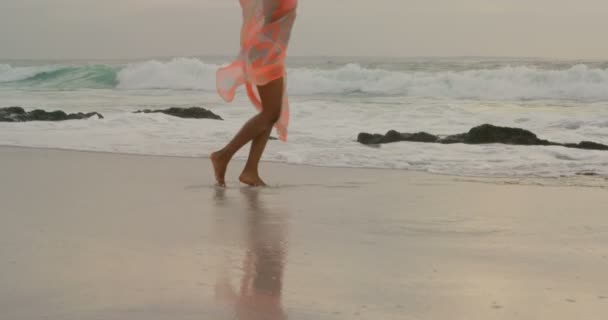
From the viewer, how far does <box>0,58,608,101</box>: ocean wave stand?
23.2m

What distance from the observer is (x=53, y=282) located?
124 inches

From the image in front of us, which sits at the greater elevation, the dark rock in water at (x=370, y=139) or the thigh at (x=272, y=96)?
the thigh at (x=272, y=96)

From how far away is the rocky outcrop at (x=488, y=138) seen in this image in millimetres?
9000

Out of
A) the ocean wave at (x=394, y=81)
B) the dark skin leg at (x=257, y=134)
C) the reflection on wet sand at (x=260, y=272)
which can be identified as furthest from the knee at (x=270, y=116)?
the ocean wave at (x=394, y=81)

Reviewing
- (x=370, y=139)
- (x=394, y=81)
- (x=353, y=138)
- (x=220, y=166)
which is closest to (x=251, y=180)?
A: (x=220, y=166)

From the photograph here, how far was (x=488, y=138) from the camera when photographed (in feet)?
30.2

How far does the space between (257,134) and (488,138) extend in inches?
143

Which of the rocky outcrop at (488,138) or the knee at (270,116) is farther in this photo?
the rocky outcrop at (488,138)

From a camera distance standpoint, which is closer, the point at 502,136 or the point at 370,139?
the point at 502,136

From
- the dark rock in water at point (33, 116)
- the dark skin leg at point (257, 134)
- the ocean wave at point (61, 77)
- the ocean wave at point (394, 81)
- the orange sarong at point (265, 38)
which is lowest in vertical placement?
the ocean wave at point (61, 77)

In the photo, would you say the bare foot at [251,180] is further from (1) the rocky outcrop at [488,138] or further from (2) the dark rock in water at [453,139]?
(2) the dark rock in water at [453,139]

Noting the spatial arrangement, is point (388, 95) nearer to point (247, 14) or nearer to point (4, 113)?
point (4, 113)

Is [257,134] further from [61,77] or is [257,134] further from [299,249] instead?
[61,77]

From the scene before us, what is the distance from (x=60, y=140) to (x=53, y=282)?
21.4 ft
